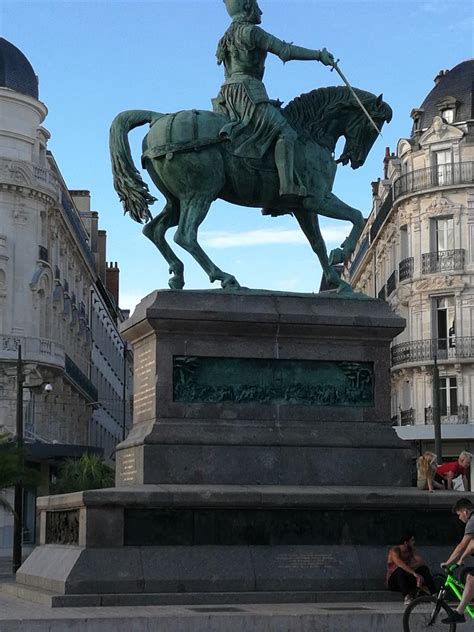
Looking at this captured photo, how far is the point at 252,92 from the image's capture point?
657 inches

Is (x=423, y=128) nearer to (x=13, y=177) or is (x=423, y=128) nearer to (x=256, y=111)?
(x=13, y=177)

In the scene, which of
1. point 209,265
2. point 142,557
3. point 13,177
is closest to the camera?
point 142,557

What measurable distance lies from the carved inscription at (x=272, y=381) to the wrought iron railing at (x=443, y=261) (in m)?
40.6

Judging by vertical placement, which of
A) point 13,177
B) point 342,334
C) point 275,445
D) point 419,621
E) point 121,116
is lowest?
point 419,621

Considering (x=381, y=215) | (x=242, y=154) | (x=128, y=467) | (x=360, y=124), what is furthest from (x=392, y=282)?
(x=128, y=467)

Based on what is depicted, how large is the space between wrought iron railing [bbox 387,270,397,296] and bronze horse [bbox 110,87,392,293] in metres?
43.4

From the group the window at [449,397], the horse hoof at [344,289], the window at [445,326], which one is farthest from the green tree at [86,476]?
the horse hoof at [344,289]

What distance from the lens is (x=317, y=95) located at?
57.0 feet

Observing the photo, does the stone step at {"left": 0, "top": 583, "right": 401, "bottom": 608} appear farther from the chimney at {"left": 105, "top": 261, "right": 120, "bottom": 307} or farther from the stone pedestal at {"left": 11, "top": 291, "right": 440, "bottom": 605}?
the chimney at {"left": 105, "top": 261, "right": 120, "bottom": 307}

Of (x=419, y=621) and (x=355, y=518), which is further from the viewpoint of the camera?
(x=355, y=518)

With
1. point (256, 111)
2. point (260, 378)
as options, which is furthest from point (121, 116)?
point (260, 378)

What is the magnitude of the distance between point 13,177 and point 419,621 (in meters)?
43.6

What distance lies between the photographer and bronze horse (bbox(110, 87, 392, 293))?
1645cm

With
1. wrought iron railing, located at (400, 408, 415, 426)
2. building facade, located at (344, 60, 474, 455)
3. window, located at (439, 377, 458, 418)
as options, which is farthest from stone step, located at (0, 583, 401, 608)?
wrought iron railing, located at (400, 408, 415, 426)
